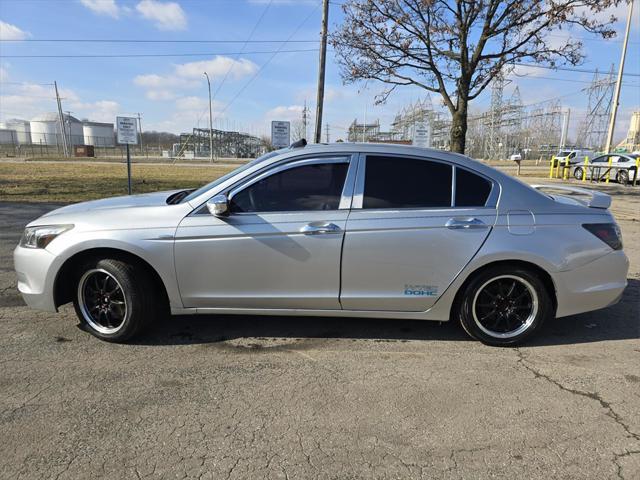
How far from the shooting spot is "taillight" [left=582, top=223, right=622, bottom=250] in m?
3.69

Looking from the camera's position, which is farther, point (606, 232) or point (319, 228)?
point (606, 232)

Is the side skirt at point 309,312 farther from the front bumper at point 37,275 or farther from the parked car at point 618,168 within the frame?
the parked car at point 618,168

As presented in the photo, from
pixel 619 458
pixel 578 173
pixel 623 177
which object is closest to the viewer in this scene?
pixel 619 458

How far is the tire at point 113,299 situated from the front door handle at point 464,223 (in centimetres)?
253

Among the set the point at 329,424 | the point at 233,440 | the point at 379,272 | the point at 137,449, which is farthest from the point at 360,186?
the point at 137,449

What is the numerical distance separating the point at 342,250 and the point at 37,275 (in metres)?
2.54

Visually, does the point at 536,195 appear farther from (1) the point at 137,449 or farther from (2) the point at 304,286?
(1) the point at 137,449

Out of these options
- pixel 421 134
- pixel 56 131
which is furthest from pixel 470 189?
pixel 56 131

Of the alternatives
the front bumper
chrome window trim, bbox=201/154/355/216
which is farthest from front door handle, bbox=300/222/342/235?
the front bumper

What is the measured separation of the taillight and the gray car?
0.01 meters

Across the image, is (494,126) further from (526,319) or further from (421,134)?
(526,319)

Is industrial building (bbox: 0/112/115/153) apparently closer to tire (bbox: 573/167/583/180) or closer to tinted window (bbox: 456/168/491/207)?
tire (bbox: 573/167/583/180)

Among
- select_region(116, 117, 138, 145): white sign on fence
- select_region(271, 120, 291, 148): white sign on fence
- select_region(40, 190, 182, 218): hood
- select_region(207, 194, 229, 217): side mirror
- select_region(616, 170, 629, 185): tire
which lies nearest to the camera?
select_region(207, 194, 229, 217): side mirror

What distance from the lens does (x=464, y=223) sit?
354 cm
